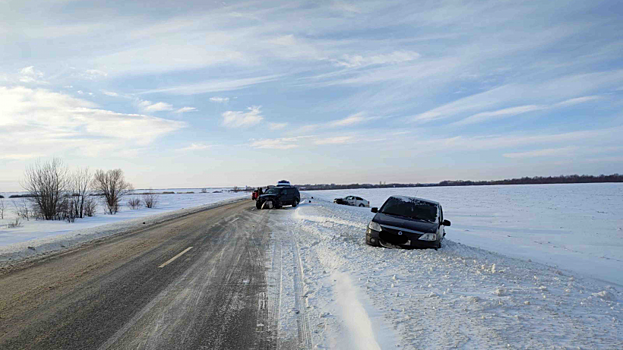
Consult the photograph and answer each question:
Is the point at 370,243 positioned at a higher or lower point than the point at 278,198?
lower

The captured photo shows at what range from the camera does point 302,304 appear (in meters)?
5.22

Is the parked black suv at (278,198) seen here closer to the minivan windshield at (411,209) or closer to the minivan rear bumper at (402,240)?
the minivan windshield at (411,209)

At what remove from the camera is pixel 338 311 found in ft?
16.1

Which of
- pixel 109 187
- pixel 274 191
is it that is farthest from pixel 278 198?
pixel 109 187

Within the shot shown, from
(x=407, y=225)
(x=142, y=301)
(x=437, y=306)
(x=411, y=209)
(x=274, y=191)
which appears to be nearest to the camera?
(x=437, y=306)

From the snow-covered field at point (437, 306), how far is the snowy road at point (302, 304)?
0.06 feet

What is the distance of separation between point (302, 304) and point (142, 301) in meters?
2.53

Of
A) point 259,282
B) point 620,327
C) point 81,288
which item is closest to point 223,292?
point 259,282

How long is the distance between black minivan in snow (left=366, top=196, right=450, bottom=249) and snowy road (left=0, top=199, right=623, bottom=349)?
50 cm

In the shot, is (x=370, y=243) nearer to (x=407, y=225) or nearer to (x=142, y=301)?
(x=407, y=225)

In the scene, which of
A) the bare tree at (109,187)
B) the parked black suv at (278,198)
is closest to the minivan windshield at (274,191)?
the parked black suv at (278,198)

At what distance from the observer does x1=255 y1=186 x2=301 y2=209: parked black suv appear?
2864 centimetres

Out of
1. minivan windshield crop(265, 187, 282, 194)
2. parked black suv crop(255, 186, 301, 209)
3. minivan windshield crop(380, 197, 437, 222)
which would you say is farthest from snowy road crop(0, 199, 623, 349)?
minivan windshield crop(265, 187, 282, 194)

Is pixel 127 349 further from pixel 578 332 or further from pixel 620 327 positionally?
pixel 620 327
